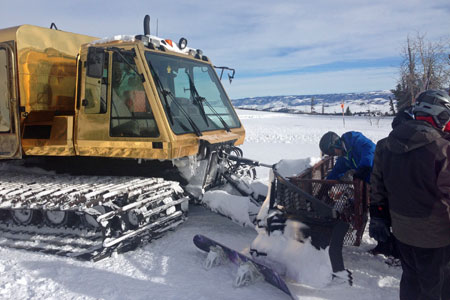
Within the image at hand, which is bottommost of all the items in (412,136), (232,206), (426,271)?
(232,206)

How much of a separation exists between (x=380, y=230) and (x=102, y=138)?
3.27 m

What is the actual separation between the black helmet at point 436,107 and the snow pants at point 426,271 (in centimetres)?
85

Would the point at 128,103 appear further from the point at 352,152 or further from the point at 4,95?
the point at 352,152

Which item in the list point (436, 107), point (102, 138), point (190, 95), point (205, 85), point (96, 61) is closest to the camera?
point (436, 107)

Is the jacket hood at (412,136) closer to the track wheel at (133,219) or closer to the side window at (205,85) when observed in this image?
the track wheel at (133,219)

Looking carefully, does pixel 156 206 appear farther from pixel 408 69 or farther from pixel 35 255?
pixel 408 69

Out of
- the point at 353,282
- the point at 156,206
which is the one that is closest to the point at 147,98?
the point at 156,206

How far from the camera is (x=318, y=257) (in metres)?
3.30

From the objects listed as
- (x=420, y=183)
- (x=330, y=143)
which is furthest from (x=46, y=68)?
(x=420, y=183)

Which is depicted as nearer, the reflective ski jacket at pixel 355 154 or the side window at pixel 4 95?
the reflective ski jacket at pixel 355 154

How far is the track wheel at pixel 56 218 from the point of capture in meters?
4.82

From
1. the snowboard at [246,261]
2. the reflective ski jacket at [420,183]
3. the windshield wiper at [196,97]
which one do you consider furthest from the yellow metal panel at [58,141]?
the reflective ski jacket at [420,183]

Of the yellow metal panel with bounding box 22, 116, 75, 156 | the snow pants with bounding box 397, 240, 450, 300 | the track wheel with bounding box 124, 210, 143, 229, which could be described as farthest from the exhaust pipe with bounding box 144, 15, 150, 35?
the snow pants with bounding box 397, 240, 450, 300

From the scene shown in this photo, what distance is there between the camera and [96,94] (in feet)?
15.0
